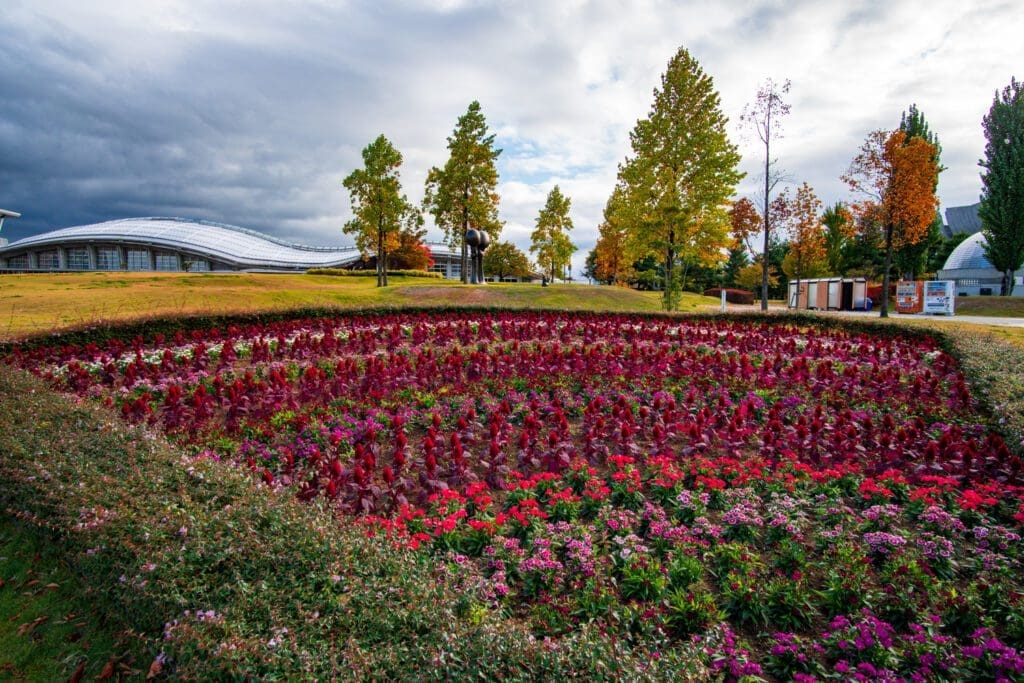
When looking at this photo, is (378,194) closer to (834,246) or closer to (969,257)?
(834,246)

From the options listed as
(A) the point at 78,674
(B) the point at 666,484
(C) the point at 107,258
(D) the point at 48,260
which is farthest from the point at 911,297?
(D) the point at 48,260

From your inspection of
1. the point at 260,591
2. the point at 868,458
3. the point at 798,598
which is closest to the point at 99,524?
the point at 260,591


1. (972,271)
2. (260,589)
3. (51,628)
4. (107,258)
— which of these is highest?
(107,258)

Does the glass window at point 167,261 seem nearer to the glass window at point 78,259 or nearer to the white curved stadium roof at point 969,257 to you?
the glass window at point 78,259

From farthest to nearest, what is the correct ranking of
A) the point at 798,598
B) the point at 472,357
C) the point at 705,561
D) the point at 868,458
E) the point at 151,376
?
the point at 472,357
the point at 151,376
the point at 868,458
the point at 705,561
the point at 798,598

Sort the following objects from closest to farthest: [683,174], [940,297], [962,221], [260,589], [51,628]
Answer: [260,589]
[51,628]
[683,174]
[940,297]
[962,221]

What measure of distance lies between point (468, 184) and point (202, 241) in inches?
2212

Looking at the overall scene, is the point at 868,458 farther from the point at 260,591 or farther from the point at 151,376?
the point at 151,376

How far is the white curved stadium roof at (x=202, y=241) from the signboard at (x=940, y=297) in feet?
250

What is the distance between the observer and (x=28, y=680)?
9.29 ft

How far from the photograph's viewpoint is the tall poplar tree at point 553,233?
4938cm

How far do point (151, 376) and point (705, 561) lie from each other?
8.32 meters

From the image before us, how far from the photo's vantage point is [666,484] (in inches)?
174

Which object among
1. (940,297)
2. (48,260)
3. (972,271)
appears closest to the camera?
(940,297)
